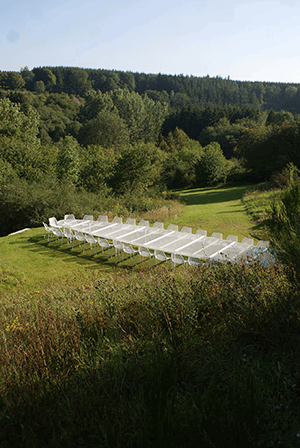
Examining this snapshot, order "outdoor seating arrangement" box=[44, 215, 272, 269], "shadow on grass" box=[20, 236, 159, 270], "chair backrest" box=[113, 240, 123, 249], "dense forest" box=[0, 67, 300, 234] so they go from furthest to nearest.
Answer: "dense forest" box=[0, 67, 300, 234] < "shadow on grass" box=[20, 236, 159, 270] < "chair backrest" box=[113, 240, 123, 249] < "outdoor seating arrangement" box=[44, 215, 272, 269]

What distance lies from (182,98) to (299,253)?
11637cm

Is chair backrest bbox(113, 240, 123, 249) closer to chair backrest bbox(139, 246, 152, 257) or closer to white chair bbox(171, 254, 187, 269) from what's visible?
chair backrest bbox(139, 246, 152, 257)

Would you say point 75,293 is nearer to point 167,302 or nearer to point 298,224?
point 167,302

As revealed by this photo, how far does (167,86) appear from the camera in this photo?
405 feet

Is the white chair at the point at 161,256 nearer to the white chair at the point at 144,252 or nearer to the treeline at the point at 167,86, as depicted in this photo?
the white chair at the point at 144,252

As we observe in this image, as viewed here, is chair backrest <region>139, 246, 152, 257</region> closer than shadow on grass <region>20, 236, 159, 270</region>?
Yes

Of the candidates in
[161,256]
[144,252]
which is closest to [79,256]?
→ [144,252]

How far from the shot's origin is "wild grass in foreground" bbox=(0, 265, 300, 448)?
2.45m

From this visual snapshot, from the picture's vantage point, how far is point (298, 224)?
4.24 meters

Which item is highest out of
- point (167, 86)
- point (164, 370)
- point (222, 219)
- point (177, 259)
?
point (167, 86)

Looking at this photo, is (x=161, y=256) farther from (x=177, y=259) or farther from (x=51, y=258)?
(x=51, y=258)

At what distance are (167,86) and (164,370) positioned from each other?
132620mm

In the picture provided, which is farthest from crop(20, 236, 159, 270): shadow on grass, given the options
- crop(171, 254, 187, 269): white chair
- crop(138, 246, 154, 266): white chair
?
crop(171, 254, 187, 269): white chair

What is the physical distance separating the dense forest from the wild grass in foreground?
13.1 m
